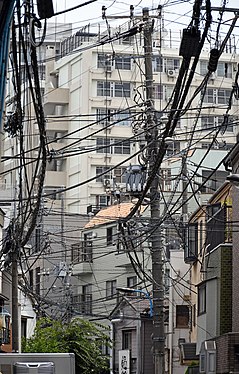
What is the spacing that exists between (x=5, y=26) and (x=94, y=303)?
5930 cm

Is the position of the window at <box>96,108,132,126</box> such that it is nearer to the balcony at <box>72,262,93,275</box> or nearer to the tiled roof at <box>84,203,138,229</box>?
the tiled roof at <box>84,203,138,229</box>

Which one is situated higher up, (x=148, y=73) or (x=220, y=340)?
(x=148, y=73)

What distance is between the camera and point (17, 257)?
37.2m

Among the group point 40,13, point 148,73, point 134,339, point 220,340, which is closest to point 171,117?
point 40,13

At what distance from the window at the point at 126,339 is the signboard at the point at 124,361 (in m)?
0.67

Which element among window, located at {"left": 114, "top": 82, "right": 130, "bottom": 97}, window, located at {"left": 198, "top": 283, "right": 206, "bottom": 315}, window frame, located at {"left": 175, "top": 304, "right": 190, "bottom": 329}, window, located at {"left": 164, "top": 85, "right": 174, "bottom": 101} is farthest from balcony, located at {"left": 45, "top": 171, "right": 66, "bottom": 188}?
window, located at {"left": 198, "top": 283, "right": 206, "bottom": 315}

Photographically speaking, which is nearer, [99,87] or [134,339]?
[134,339]

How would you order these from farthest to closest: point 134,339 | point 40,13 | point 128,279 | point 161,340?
point 128,279 < point 134,339 < point 161,340 < point 40,13

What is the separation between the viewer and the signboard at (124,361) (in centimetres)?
6141

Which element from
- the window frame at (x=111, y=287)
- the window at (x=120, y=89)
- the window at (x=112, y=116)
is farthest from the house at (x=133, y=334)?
the window at (x=120, y=89)

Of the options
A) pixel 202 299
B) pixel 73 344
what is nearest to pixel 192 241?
pixel 202 299

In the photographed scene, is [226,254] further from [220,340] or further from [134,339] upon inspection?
[134,339]

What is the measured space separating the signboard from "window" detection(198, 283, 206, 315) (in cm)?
2117

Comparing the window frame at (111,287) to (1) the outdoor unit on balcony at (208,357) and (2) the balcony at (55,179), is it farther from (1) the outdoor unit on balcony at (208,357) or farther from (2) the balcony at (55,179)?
(1) the outdoor unit on balcony at (208,357)
